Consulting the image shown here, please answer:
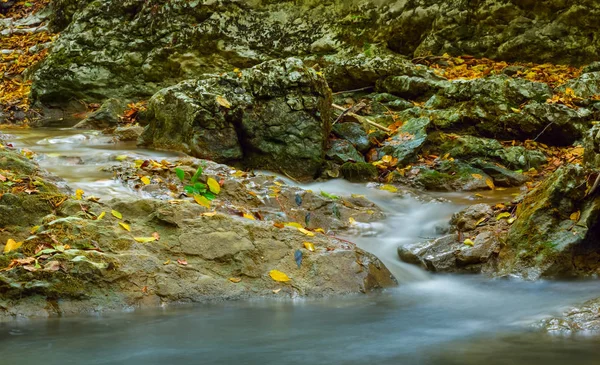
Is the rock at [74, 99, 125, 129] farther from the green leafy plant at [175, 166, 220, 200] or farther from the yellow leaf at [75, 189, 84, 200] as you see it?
the yellow leaf at [75, 189, 84, 200]

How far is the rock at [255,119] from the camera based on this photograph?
307 inches

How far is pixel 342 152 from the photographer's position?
8.25 m

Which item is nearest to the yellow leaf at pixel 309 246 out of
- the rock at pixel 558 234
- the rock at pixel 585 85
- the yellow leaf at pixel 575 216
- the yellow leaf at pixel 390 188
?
the rock at pixel 558 234

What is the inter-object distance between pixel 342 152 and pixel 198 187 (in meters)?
2.93

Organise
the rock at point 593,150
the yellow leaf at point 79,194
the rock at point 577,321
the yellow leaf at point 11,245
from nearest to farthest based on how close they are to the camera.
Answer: the rock at point 577,321, the yellow leaf at point 11,245, the yellow leaf at point 79,194, the rock at point 593,150

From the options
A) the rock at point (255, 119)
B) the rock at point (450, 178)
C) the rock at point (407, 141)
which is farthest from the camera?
the rock at point (407, 141)

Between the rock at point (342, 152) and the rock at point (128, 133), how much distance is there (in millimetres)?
2955

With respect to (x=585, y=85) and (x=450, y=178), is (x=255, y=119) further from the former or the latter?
(x=585, y=85)

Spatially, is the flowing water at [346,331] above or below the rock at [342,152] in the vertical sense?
below

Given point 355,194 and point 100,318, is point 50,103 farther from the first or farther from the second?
point 100,318

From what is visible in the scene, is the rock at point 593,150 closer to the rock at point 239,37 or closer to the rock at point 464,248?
the rock at point 464,248

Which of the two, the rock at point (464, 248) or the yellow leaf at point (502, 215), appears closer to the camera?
the rock at point (464, 248)

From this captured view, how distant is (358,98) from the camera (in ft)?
34.0

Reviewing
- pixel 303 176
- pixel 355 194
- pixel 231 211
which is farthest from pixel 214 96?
pixel 231 211
